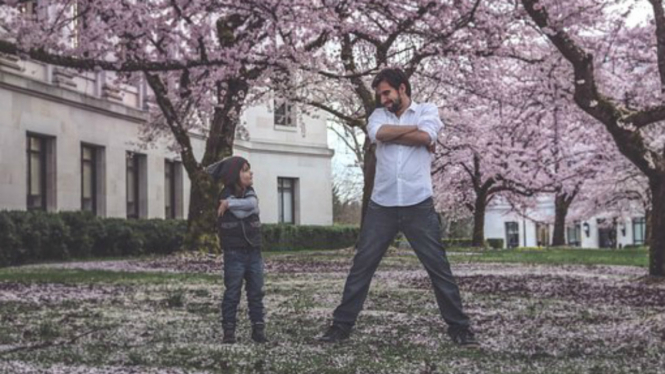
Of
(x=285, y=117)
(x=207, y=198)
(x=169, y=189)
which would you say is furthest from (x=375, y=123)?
(x=285, y=117)

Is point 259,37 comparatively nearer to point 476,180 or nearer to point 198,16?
point 198,16

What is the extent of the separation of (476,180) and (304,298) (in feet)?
99.7

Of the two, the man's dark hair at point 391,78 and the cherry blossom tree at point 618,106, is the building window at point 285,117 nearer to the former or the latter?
the cherry blossom tree at point 618,106

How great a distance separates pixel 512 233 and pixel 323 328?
99.7 m

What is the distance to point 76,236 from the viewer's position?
24078mm

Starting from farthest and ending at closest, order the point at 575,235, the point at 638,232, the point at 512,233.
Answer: the point at 512,233 → the point at 575,235 → the point at 638,232

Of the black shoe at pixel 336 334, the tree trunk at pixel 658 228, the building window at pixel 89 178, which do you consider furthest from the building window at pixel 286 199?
the black shoe at pixel 336 334

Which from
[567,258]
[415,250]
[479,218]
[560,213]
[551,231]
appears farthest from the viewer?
[551,231]

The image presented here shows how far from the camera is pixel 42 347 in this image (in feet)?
20.6

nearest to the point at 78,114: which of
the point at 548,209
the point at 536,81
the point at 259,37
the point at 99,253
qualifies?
Result: the point at 99,253

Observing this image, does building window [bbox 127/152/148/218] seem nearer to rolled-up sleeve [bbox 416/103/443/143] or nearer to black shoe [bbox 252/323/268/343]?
black shoe [bbox 252/323/268/343]

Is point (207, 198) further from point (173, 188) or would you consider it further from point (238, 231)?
point (173, 188)

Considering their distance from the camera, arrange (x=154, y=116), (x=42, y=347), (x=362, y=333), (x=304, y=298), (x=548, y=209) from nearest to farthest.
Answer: (x=42, y=347)
(x=362, y=333)
(x=304, y=298)
(x=154, y=116)
(x=548, y=209)

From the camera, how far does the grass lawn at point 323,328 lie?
5453 mm
